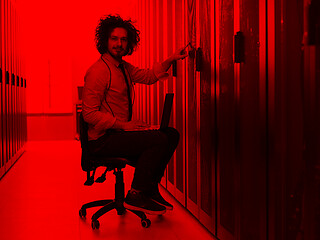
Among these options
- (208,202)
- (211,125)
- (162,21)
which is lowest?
Result: (208,202)

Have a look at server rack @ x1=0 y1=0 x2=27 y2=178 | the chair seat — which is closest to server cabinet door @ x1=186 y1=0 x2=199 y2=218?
the chair seat

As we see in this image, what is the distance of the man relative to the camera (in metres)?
2.48

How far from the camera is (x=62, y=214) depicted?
9.48ft

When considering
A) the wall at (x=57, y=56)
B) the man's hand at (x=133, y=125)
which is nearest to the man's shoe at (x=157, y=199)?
the man's hand at (x=133, y=125)

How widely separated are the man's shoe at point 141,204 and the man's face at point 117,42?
3.06ft

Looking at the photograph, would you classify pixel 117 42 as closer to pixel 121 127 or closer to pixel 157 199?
pixel 121 127

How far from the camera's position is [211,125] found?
7.58 feet

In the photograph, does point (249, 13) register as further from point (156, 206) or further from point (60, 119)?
point (60, 119)

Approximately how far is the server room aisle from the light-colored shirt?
0.59m

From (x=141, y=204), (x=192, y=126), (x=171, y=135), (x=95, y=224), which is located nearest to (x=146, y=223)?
(x=141, y=204)

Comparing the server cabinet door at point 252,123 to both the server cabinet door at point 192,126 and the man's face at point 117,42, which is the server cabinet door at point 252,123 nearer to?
the server cabinet door at point 192,126

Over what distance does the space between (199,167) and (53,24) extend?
6.56 metres

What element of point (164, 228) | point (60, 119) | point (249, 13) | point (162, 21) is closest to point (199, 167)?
point (164, 228)

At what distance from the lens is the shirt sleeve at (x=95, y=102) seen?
98.7 inches
